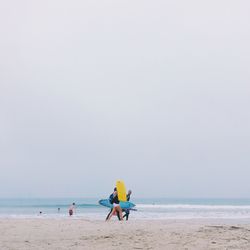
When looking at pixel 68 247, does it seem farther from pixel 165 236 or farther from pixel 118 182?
pixel 118 182

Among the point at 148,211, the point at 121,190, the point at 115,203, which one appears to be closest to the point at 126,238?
the point at 115,203

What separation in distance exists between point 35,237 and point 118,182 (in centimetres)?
726

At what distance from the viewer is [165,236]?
440 inches

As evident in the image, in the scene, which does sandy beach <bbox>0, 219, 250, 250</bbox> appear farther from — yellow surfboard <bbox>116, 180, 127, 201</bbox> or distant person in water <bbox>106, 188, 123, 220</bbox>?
yellow surfboard <bbox>116, 180, 127, 201</bbox>

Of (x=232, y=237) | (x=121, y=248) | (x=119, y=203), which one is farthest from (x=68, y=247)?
(x=119, y=203)

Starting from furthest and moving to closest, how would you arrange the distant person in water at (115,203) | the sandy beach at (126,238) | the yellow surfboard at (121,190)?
the yellow surfboard at (121,190), the distant person in water at (115,203), the sandy beach at (126,238)

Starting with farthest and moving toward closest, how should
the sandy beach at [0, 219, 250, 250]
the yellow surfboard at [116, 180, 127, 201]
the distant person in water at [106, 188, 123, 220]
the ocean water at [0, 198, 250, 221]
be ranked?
the ocean water at [0, 198, 250, 221] → the yellow surfboard at [116, 180, 127, 201] → the distant person in water at [106, 188, 123, 220] → the sandy beach at [0, 219, 250, 250]

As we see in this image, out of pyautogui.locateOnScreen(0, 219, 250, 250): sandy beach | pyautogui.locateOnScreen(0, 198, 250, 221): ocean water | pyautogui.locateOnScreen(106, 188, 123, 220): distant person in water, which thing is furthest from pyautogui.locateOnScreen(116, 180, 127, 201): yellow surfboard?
pyautogui.locateOnScreen(0, 198, 250, 221): ocean water

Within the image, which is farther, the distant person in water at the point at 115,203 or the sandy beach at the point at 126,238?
the distant person in water at the point at 115,203

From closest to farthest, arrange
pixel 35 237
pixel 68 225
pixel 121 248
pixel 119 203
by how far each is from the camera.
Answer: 1. pixel 121 248
2. pixel 35 237
3. pixel 68 225
4. pixel 119 203

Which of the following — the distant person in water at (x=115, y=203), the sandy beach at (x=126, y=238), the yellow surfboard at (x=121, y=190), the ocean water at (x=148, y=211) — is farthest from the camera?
the ocean water at (x=148, y=211)

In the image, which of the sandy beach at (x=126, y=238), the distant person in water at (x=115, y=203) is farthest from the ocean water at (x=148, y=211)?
the sandy beach at (x=126, y=238)

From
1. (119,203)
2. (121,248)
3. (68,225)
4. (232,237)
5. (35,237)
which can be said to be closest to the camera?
(121,248)

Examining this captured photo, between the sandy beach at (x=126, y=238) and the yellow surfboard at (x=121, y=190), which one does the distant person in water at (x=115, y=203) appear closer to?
the yellow surfboard at (x=121, y=190)
